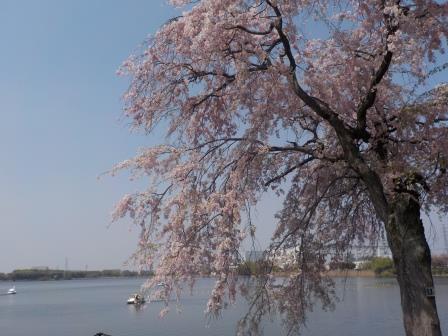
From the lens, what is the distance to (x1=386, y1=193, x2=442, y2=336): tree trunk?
753 centimetres

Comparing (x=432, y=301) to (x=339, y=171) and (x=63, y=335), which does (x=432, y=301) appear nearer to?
(x=339, y=171)

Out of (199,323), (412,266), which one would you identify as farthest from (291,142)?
(199,323)

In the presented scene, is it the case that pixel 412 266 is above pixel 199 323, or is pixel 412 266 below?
above

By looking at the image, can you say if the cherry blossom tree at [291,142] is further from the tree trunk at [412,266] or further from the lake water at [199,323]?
the lake water at [199,323]

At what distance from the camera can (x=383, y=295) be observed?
170ft

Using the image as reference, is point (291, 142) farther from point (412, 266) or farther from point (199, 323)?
point (199, 323)

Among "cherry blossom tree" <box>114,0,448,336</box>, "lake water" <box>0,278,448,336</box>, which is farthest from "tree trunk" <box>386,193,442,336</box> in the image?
"lake water" <box>0,278,448,336</box>

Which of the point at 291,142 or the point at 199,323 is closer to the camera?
the point at 291,142

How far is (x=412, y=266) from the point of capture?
306 inches

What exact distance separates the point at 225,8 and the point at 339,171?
3267mm

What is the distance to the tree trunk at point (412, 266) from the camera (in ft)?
24.7

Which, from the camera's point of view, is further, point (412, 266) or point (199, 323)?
point (199, 323)

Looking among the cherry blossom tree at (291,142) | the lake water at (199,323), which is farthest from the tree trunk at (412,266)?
the lake water at (199,323)

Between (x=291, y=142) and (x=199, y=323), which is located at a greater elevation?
(x=291, y=142)
